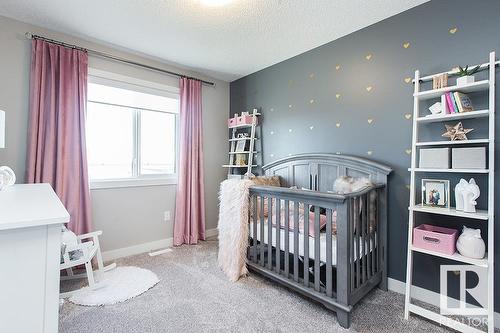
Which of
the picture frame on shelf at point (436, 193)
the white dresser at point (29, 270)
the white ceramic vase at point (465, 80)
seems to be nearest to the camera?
the white dresser at point (29, 270)

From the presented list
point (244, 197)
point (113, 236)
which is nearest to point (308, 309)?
point (244, 197)

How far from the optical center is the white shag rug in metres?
1.92

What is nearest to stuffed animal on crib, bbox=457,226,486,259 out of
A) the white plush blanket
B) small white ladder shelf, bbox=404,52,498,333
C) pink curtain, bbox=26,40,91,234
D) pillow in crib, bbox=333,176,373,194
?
small white ladder shelf, bbox=404,52,498,333

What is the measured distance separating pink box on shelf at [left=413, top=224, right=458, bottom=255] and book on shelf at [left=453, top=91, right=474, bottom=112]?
825 mm

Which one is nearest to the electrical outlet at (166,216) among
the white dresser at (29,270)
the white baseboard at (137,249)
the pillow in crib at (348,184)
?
the white baseboard at (137,249)

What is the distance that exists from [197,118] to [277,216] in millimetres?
1860

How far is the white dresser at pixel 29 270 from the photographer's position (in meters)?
0.80

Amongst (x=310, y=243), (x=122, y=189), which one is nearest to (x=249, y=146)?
(x=122, y=189)

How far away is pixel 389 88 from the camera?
7.01ft

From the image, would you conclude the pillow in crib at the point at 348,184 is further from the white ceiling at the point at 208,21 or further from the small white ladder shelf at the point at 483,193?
the white ceiling at the point at 208,21

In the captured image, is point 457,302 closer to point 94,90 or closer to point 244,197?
point 244,197

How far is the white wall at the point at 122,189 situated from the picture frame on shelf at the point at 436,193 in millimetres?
2580

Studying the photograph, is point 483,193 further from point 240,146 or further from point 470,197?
point 240,146

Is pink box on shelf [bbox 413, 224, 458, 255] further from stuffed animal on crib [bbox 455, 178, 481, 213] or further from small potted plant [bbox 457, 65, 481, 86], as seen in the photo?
small potted plant [bbox 457, 65, 481, 86]
